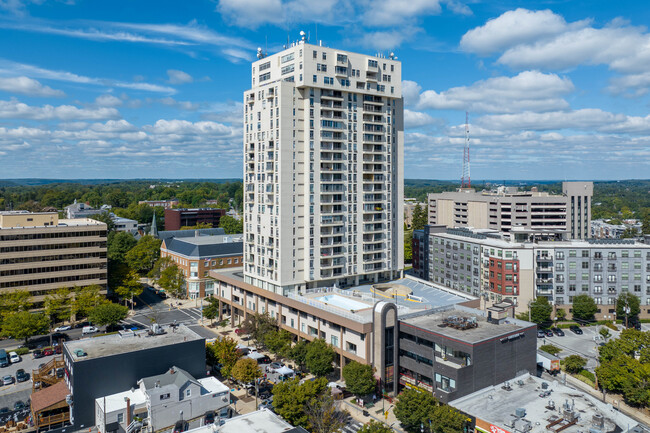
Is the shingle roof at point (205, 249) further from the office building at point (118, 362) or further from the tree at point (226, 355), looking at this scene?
the tree at point (226, 355)

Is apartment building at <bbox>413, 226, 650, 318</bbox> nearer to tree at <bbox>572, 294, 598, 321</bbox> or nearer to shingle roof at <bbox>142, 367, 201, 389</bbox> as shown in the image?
tree at <bbox>572, 294, 598, 321</bbox>

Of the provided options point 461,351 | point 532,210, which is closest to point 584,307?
point 461,351

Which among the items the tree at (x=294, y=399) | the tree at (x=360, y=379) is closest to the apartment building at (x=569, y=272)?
the tree at (x=360, y=379)

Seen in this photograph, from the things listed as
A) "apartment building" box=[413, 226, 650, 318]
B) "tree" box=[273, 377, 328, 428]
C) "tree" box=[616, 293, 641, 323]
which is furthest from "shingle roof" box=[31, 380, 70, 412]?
"tree" box=[616, 293, 641, 323]

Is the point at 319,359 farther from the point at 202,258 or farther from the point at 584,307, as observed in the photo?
the point at 202,258

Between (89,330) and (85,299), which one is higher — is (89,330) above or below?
below

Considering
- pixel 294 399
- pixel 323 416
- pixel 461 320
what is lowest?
pixel 323 416

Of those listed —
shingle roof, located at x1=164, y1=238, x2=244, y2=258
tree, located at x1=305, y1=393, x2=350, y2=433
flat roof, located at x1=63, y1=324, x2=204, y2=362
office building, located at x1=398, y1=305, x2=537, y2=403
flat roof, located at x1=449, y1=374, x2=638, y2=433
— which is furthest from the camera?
shingle roof, located at x1=164, y1=238, x2=244, y2=258
